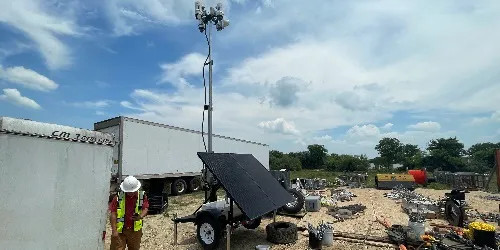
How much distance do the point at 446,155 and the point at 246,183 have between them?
61190mm

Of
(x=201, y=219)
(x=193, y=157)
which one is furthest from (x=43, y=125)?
(x=193, y=157)

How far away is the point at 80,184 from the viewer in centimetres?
493

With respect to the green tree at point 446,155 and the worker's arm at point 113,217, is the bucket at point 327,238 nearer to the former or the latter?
the worker's arm at point 113,217

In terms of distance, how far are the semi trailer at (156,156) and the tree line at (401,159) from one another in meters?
39.8

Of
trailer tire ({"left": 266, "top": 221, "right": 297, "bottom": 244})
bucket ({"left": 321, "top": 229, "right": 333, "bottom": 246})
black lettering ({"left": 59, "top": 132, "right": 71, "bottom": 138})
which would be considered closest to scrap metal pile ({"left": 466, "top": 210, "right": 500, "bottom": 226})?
bucket ({"left": 321, "top": 229, "right": 333, "bottom": 246})

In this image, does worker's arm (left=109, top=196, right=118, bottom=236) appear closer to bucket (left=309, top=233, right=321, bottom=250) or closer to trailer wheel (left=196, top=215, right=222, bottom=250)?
trailer wheel (left=196, top=215, right=222, bottom=250)

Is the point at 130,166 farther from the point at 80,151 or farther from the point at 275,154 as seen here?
the point at 275,154

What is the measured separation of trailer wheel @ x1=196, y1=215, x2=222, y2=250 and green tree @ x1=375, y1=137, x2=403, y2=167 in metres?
68.2

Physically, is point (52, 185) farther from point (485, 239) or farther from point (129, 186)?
point (485, 239)

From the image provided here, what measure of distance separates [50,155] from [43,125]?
0.46 m

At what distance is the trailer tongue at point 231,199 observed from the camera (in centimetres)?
656

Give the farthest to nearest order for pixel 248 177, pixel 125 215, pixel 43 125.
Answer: pixel 248 177, pixel 125 215, pixel 43 125

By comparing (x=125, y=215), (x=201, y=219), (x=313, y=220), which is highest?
(x=125, y=215)

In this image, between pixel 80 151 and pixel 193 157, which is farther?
pixel 193 157
